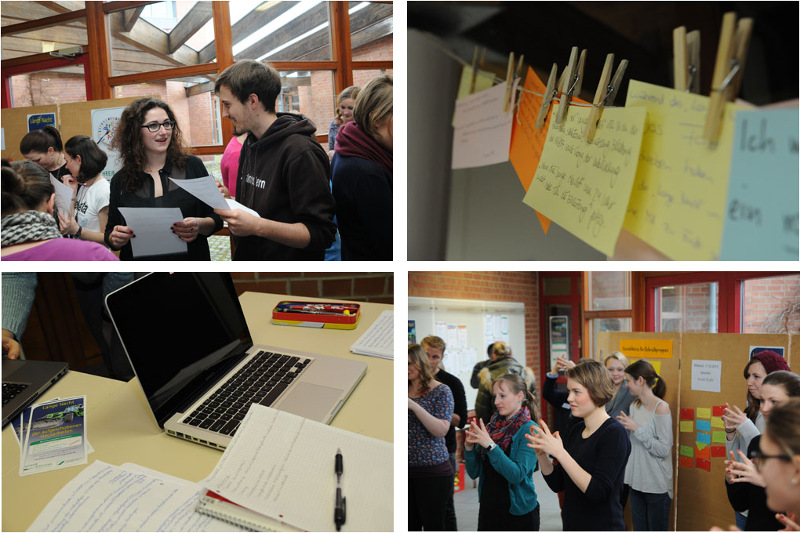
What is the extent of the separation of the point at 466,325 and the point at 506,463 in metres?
0.25

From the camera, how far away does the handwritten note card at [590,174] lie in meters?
0.63

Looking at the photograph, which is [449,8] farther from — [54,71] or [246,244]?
[54,71]

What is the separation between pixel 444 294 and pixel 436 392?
0.56ft

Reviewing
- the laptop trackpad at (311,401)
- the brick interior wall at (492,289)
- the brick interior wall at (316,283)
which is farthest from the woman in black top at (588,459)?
the brick interior wall at (316,283)

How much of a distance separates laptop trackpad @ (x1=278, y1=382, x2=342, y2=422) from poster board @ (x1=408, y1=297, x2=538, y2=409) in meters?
0.20

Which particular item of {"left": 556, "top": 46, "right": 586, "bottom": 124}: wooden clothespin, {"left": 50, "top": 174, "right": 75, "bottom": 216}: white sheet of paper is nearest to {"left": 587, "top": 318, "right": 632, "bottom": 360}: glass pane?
{"left": 556, "top": 46, "right": 586, "bottom": 124}: wooden clothespin

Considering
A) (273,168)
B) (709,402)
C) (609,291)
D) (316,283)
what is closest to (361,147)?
(273,168)

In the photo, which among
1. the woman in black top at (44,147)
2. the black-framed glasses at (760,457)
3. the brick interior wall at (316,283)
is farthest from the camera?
the brick interior wall at (316,283)

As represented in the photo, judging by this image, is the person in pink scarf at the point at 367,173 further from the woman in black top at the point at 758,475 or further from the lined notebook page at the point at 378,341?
the woman in black top at the point at 758,475

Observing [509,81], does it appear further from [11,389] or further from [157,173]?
[11,389]

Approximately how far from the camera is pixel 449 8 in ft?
2.88

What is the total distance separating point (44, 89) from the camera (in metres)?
0.92

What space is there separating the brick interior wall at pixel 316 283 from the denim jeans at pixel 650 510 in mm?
1284

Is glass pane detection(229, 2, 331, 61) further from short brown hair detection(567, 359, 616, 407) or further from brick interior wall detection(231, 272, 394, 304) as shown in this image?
brick interior wall detection(231, 272, 394, 304)
